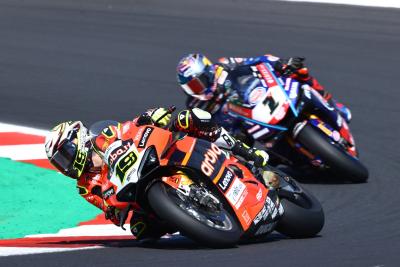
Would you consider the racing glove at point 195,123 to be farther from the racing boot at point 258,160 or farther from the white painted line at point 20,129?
the white painted line at point 20,129

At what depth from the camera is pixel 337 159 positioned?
10281 mm

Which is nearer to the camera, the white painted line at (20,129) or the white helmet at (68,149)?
the white helmet at (68,149)

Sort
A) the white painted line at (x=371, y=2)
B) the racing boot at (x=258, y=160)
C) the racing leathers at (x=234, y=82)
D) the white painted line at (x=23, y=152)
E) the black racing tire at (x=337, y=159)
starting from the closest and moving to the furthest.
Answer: the racing boot at (x=258, y=160)
the black racing tire at (x=337, y=159)
the racing leathers at (x=234, y=82)
the white painted line at (x=23, y=152)
the white painted line at (x=371, y=2)

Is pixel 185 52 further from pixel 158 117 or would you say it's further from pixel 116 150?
pixel 116 150

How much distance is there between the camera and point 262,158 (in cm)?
816

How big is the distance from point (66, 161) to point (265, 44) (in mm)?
8860

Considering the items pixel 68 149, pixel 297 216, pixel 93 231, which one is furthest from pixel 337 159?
pixel 68 149

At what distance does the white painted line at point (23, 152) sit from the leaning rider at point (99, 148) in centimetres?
333

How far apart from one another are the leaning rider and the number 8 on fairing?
0.28m

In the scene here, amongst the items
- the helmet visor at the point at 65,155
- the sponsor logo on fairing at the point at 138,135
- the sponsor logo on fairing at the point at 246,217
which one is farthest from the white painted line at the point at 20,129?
the sponsor logo on fairing at the point at 246,217

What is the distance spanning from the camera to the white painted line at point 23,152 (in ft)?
36.8

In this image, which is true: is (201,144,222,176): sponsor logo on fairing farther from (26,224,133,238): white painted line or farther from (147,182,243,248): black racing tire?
(26,224,133,238): white painted line

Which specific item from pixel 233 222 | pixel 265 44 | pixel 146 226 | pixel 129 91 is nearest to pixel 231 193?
pixel 233 222

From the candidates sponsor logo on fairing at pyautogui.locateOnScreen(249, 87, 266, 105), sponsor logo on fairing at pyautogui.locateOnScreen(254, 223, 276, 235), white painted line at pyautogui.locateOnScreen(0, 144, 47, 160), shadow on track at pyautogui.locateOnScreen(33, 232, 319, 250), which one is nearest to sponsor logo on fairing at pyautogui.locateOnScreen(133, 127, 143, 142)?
shadow on track at pyautogui.locateOnScreen(33, 232, 319, 250)
